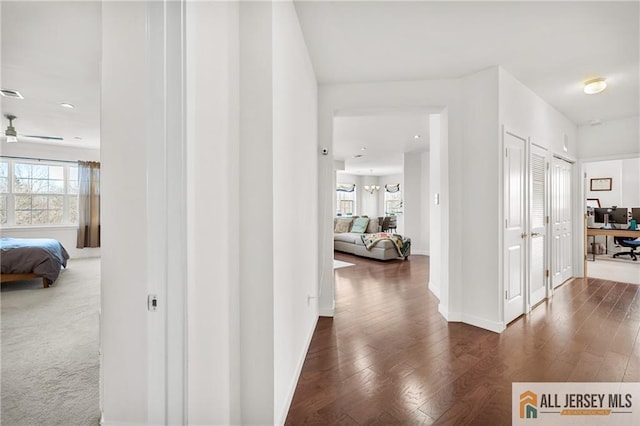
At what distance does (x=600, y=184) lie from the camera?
7691 millimetres

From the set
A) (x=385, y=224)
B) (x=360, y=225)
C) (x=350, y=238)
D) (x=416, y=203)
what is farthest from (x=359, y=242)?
(x=385, y=224)

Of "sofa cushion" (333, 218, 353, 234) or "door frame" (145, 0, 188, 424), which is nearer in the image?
"door frame" (145, 0, 188, 424)

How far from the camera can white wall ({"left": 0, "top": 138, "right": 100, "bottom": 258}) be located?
19.7 ft

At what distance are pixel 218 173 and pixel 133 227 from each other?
53cm

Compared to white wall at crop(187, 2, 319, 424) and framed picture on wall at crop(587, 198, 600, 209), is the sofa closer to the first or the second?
white wall at crop(187, 2, 319, 424)

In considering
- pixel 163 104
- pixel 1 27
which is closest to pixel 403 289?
pixel 163 104

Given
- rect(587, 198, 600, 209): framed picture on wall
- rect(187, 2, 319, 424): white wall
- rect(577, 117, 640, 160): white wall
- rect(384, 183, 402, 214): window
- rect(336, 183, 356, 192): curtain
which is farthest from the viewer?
rect(384, 183, 402, 214): window

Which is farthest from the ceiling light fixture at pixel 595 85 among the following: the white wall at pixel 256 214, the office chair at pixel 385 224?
the office chair at pixel 385 224

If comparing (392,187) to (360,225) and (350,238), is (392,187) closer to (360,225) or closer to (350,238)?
(360,225)

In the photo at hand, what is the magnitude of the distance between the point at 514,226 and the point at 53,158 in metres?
9.03

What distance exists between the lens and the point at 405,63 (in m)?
2.80

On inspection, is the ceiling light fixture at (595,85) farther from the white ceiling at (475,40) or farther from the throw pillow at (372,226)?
the throw pillow at (372,226)

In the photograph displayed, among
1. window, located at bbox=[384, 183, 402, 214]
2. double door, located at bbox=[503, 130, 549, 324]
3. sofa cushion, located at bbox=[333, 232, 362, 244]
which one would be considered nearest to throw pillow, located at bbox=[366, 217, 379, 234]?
sofa cushion, located at bbox=[333, 232, 362, 244]

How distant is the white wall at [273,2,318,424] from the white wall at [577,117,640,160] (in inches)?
201
